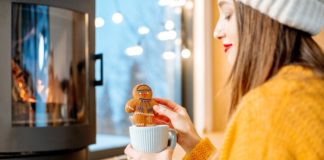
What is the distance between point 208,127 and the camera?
2.71 metres

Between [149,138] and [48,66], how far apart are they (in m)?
0.77

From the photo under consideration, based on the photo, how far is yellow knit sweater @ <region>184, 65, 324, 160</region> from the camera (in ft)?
2.21

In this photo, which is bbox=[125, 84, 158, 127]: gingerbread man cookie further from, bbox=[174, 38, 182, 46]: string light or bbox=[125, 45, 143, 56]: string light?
A: bbox=[174, 38, 182, 46]: string light

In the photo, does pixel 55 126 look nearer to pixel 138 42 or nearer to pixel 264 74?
pixel 264 74

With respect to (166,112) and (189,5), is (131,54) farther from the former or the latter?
(166,112)

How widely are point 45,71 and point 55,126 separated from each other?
0.21 m

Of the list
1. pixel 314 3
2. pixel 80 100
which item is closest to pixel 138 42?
pixel 80 100

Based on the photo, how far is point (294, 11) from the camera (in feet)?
2.55

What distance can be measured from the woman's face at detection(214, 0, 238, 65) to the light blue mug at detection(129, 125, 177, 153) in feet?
0.73

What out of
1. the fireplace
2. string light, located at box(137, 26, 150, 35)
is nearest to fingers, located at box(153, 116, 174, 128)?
the fireplace

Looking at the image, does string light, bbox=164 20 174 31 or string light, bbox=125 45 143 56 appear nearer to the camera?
string light, bbox=125 45 143 56

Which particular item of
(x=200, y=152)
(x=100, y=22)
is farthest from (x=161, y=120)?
(x=100, y=22)

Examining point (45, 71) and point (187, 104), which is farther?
point (187, 104)

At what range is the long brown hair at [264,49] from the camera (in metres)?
0.80
